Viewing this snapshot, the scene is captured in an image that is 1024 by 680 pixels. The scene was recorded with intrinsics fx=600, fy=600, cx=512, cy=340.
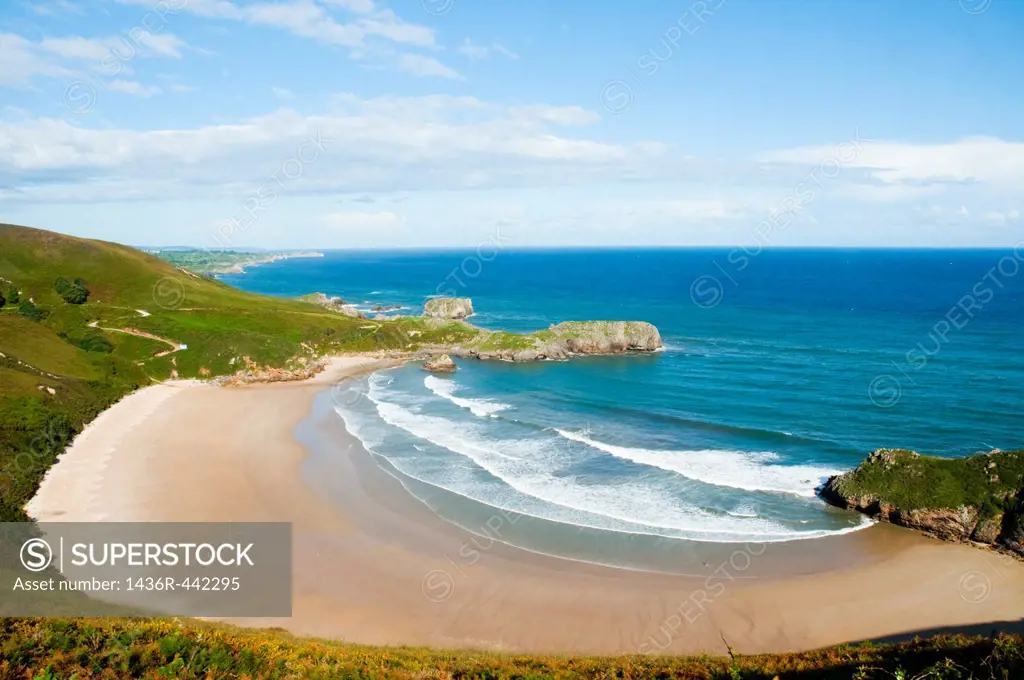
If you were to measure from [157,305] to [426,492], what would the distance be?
Result: 69.9 metres

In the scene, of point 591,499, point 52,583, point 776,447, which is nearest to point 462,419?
point 591,499

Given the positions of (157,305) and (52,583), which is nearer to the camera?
(52,583)

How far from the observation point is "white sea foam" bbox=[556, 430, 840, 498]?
37.5 metres

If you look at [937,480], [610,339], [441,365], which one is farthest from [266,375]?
[937,480]

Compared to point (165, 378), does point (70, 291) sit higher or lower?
higher

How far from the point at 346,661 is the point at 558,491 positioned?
69.2 ft

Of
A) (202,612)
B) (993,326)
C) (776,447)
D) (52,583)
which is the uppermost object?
(993,326)

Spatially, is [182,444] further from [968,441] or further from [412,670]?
[968,441]

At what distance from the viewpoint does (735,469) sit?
131ft

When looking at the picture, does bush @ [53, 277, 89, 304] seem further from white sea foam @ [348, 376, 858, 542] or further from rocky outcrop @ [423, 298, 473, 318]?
white sea foam @ [348, 376, 858, 542]

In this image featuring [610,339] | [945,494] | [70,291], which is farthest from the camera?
[610,339]

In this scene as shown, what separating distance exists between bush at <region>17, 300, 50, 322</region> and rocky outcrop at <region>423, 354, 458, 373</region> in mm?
45143

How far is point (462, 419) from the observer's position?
52625mm

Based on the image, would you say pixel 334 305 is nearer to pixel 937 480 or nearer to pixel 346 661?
pixel 937 480
